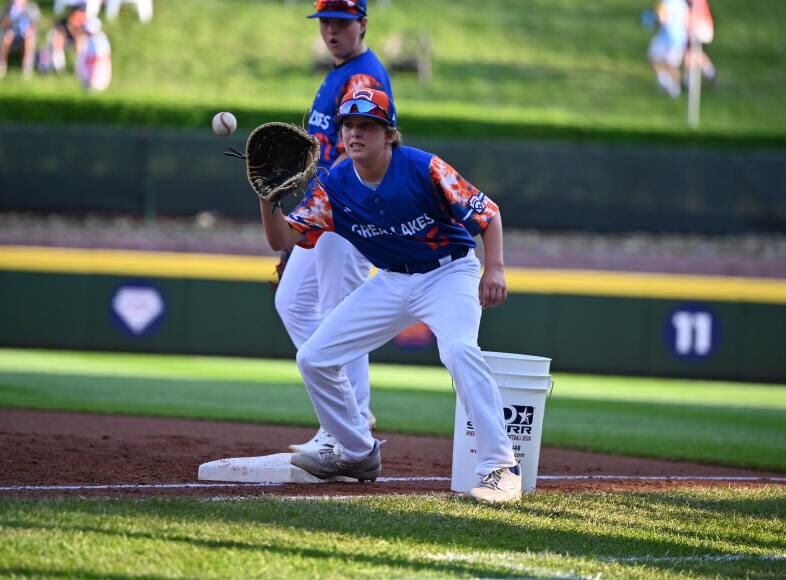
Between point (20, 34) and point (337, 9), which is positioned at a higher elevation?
point (20, 34)

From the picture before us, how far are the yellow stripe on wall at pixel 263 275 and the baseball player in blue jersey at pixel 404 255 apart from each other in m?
8.11

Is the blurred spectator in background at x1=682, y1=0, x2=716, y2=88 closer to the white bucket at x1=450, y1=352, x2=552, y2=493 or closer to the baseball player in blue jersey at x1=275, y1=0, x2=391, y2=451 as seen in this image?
the baseball player in blue jersey at x1=275, y1=0, x2=391, y2=451

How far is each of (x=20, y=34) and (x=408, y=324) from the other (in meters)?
21.5

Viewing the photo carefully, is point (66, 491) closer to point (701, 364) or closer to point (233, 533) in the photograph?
point (233, 533)

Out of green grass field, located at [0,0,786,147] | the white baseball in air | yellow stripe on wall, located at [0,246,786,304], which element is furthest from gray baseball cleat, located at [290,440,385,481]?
green grass field, located at [0,0,786,147]

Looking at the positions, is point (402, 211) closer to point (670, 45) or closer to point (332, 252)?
point (332, 252)

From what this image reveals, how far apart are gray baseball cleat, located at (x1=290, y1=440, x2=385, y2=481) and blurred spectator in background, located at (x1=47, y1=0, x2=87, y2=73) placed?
20456 mm

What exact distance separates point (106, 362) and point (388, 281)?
8112 mm

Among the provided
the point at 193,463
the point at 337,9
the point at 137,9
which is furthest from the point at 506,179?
the point at 193,463

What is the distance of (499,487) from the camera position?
479cm

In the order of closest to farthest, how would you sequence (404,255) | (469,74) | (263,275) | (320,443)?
(404,255)
(320,443)
(263,275)
(469,74)

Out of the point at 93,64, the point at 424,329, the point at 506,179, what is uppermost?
the point at 93,64

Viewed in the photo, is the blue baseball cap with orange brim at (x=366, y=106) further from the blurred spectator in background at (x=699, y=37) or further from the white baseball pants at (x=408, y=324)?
the blurred spectator in background at (x=699, y=37)

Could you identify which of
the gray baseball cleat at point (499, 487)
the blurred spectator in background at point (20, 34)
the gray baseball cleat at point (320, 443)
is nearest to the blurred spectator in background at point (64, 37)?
the blurred spectator in background at point (20, 34)
